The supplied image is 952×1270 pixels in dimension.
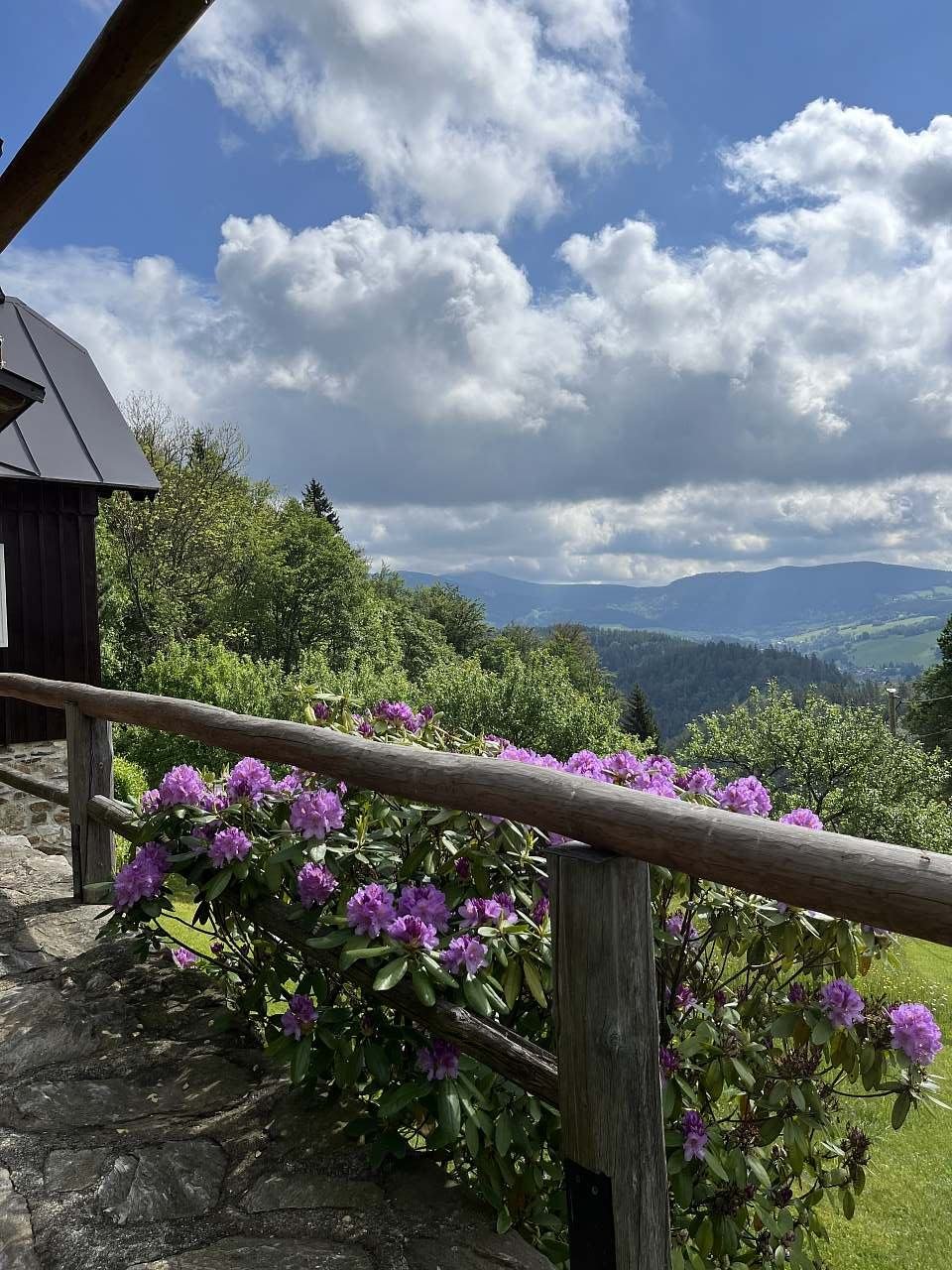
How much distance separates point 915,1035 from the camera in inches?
71.8

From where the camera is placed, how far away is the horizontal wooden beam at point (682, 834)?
1046mm

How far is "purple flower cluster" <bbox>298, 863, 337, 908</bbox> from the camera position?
2104 mm

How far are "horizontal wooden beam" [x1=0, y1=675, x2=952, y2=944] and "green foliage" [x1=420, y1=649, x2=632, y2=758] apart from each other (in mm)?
21328

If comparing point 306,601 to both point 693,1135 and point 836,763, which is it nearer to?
point 836,763

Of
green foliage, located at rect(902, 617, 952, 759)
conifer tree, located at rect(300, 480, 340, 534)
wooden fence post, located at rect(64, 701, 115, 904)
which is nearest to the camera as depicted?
wooden fence post, located at rect(64, 701, 115, 904)

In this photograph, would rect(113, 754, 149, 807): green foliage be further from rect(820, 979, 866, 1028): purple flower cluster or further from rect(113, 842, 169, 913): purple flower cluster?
rect(820, 979, 866, 1028): purple flower cluster

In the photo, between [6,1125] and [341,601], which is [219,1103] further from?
[341,601]

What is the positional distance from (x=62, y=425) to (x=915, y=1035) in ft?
28.3

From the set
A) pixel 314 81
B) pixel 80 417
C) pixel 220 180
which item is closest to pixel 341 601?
pixel 220 180

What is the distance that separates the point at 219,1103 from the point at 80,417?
7833 mm

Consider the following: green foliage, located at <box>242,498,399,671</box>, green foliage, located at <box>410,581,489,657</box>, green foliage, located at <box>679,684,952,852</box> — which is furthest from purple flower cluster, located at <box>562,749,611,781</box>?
green foliage, located at <box>410,581,489,657</box>

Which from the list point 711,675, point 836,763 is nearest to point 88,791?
point 836,763

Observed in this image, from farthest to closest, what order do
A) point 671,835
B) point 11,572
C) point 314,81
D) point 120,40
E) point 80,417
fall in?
1. point 314,81
2. point 80,417
3. point 11,572
4. point 120,40
5. point 671,835

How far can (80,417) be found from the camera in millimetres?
8422
